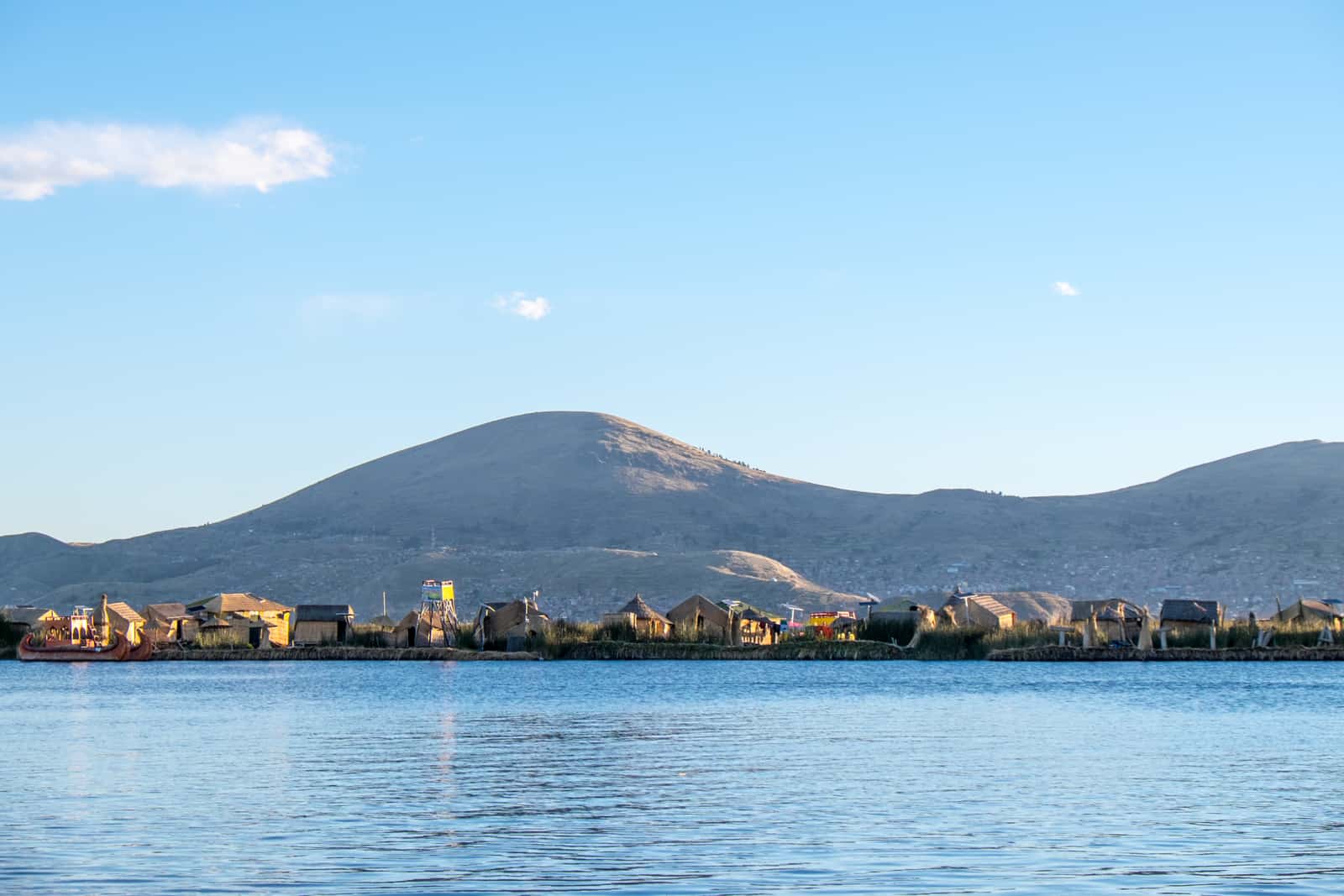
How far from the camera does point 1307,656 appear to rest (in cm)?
8500

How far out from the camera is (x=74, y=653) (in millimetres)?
98062

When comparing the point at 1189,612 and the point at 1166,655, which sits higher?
the point at 1189,612

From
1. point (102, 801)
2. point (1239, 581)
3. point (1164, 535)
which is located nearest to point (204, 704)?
point (102, 801)

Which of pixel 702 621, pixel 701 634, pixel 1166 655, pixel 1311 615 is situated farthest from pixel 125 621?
pixel 1311 615

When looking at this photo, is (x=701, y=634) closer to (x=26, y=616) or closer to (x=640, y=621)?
(x=640, y=621)

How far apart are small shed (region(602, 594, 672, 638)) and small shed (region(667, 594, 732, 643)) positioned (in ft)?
4.26

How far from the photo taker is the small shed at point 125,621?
10312 centimetres

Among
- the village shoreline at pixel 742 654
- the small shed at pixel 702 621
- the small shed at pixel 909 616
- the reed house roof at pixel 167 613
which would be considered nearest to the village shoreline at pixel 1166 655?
the village shoreline at pixel 742 654

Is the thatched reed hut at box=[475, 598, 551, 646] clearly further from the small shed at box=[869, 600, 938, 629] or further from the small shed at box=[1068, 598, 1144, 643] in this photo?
the small shed at box=[1068, 598, 1144, 643]

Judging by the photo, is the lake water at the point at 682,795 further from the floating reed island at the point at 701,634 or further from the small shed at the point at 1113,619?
the small shed at the point at 1113,619

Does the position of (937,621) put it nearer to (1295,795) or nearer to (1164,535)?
(1295,795)

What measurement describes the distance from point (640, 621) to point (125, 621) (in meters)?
35.7

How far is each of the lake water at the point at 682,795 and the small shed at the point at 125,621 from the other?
50165mm

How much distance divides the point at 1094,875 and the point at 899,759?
13.7 metres
